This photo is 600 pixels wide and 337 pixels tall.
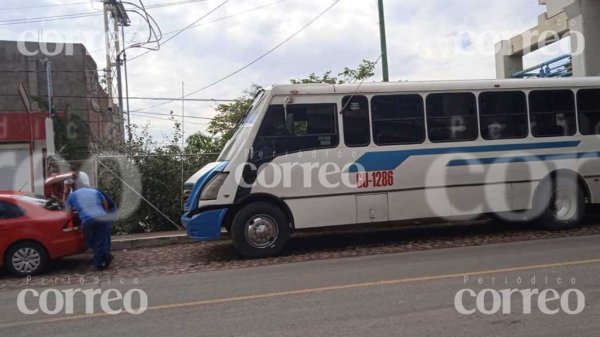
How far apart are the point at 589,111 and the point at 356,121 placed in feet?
15.2

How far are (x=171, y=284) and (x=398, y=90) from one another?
4.95 metres

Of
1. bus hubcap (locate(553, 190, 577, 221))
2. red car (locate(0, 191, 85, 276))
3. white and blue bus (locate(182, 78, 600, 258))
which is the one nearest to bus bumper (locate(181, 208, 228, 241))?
white and blue bus (locate(182, 78, 600, 258))

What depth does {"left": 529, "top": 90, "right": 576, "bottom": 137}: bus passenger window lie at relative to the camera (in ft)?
34.4

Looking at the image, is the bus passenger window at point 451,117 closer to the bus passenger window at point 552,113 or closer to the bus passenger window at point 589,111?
the bus passenger window at point 552,113

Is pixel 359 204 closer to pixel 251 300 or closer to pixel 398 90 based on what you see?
pixel 398 90

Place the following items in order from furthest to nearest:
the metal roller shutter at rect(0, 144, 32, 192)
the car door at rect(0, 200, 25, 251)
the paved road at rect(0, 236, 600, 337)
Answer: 1. the metal roller shutter at rect(0, 144, 32, 192)
2. the car door at rect(0, 200, 25, 251)
3. the paved road at rect(0, 236, 600, 337)

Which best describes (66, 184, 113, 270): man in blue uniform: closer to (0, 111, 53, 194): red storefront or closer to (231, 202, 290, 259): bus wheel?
(231, 202, 290, 259): bus wheel

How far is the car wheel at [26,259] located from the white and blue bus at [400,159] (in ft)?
7.44

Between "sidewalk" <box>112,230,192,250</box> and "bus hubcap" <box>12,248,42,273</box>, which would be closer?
"bus hubcap" <box>12,248,42,273</box>

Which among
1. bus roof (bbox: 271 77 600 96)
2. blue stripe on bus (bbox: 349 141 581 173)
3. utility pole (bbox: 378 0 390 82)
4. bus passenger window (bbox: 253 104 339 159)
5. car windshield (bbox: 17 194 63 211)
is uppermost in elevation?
utility pole (bbox: 378 0 390 82)

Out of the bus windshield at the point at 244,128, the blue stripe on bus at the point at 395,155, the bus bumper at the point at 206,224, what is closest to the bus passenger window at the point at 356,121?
the blue stripe on bus at the point at 395,155

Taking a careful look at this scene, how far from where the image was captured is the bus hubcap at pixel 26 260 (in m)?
8.73

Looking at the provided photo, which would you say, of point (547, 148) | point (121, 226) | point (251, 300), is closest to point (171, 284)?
point (251, 300)
